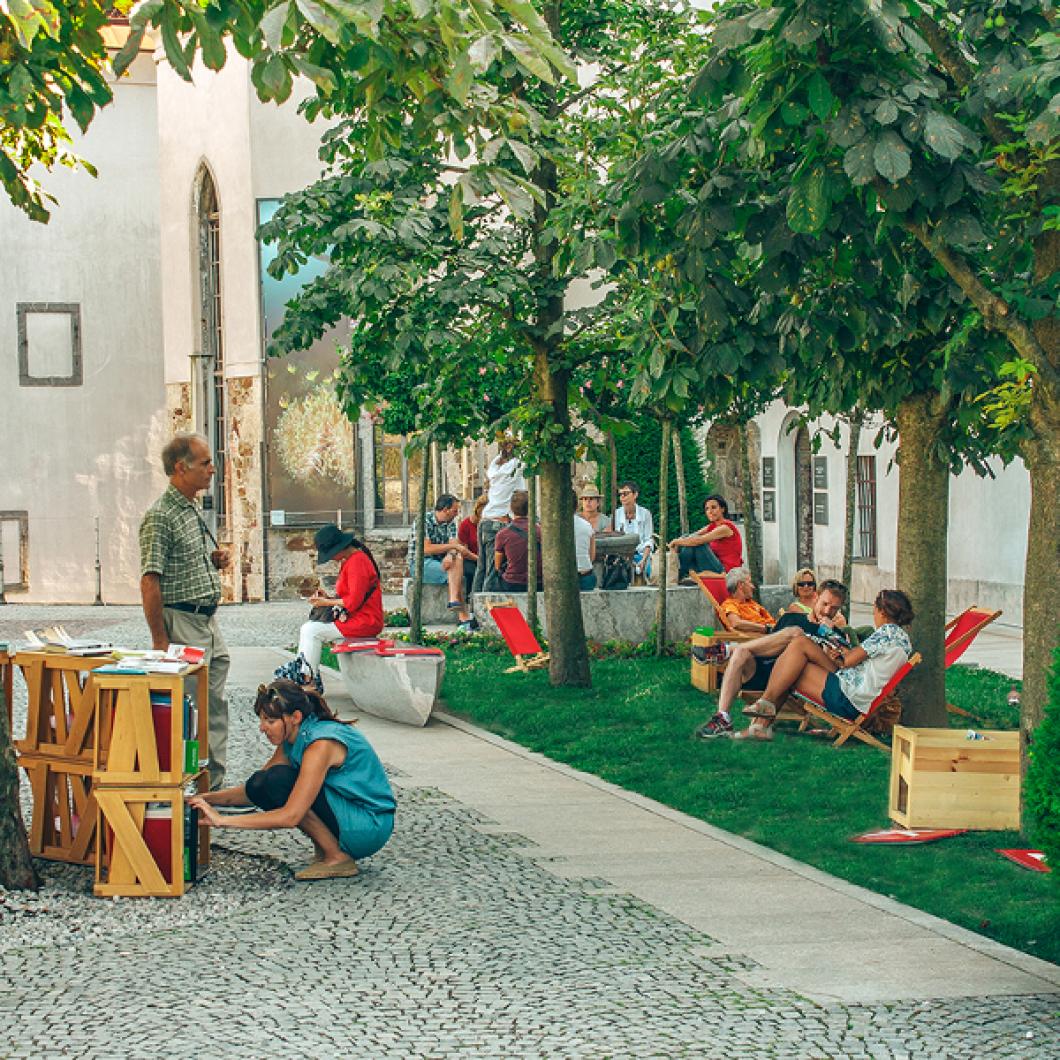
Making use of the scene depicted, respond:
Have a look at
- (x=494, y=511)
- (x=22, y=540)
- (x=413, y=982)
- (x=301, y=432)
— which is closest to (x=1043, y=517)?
(x=413, y=982)

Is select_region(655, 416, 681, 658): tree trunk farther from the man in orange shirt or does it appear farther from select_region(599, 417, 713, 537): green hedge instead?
select_region(599, 417, 713, 537): green hedge

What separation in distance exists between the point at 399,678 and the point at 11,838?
18.4 ft

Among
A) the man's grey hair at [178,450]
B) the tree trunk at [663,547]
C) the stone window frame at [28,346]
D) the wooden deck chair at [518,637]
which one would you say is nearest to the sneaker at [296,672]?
the man's grey hair at [178,450]

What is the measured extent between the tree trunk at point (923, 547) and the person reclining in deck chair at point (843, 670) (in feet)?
0.93

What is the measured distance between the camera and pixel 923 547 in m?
11.8

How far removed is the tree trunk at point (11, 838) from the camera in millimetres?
7691

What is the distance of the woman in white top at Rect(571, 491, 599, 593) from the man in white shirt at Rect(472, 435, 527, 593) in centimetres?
96

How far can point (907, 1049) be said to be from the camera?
5586mm

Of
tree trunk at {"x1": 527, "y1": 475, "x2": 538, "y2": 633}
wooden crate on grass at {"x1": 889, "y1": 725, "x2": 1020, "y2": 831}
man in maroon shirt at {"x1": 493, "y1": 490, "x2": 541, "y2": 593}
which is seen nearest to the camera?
wooden crate on grass at {"x1": 889, "y1": 725, "x2": 1020, "y2": 831}

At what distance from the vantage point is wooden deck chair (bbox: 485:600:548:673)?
15703 millimetres

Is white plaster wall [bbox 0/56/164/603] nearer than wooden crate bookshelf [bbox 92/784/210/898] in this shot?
No

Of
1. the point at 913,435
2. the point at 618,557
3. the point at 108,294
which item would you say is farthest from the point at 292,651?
the point at 108,294

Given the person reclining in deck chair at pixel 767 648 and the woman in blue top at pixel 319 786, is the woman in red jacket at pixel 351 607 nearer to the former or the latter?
the person reclining in deck chair at pixel 767 648

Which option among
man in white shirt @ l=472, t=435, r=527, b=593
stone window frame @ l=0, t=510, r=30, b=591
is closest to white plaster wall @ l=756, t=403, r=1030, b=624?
man in white shirt @ l=472, t=435, r=527, b=593
